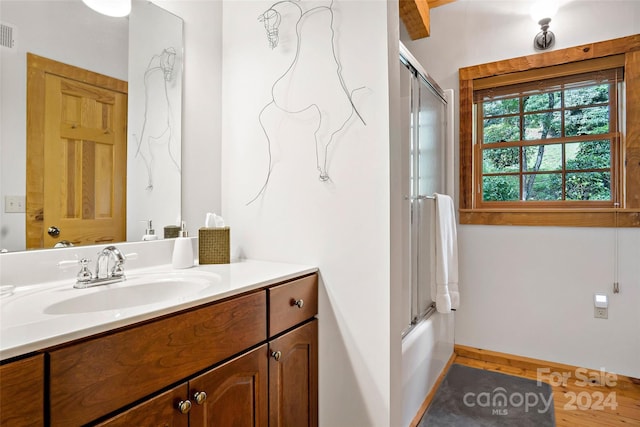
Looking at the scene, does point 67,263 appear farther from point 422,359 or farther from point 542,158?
point 542,158

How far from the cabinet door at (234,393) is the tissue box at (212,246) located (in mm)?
483

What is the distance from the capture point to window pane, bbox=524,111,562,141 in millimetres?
2211

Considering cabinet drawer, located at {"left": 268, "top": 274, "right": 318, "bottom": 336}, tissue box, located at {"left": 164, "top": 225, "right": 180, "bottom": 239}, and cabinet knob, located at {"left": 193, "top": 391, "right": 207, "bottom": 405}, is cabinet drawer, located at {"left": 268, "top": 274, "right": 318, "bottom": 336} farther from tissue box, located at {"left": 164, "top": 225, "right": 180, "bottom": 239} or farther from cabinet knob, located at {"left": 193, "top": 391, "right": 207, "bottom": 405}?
tissue box, located at {"left": 164, "top": 225, "right": 180, "bottom": 239}

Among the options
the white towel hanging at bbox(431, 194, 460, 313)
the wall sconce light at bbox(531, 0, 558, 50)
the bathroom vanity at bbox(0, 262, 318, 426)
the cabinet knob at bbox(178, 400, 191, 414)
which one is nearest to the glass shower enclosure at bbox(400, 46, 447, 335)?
the white towel hanging at bbox(431, 194, 460, 313)

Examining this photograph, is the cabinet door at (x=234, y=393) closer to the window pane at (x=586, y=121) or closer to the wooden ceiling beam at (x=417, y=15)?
the wooden ceiling beam at (x=417, y=15)

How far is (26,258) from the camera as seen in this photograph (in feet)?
3.38

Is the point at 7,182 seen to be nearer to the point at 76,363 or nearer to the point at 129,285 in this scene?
the point at 129,285

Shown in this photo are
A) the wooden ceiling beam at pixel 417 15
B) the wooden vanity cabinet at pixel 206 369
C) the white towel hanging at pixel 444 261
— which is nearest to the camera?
the wooden vanity cabinet at pixel 206 369

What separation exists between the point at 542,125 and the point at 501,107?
11.2 inches

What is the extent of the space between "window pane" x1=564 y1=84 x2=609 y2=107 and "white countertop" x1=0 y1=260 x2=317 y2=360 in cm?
202

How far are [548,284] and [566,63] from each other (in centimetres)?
138

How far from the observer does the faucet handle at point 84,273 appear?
41.6 inches

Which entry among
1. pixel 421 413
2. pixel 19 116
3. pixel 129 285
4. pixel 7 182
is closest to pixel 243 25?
pixel 19 116

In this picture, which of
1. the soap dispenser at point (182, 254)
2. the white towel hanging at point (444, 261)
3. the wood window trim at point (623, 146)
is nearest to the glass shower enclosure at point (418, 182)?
the white towel hanging at point (444, 261)
